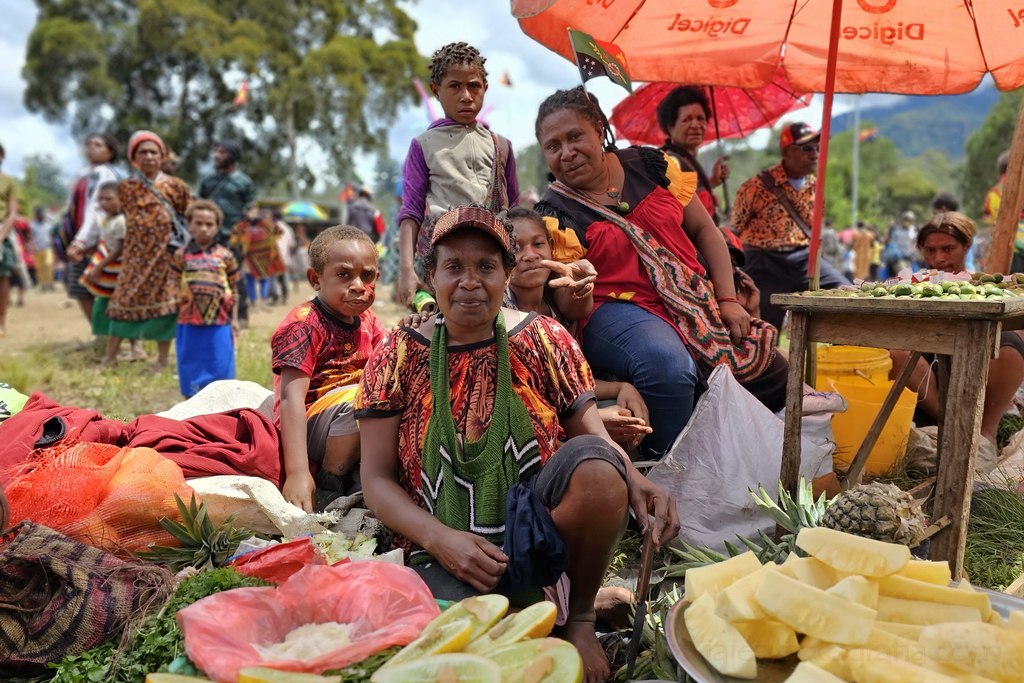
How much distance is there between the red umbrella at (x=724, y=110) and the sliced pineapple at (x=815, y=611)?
4.19m

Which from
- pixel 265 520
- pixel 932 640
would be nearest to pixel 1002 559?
pixel 932 640

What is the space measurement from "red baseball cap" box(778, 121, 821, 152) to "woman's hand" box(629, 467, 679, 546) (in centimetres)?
370

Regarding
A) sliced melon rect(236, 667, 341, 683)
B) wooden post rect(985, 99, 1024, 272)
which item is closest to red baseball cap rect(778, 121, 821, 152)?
wooden post rect(985, 99, 1024, 272)

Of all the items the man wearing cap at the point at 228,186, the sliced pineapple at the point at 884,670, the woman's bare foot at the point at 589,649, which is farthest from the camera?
the man wearing cap at the point at 228,186

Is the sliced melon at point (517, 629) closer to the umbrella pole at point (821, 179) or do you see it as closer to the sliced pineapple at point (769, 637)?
the sliced pineapple at point (769, 637)

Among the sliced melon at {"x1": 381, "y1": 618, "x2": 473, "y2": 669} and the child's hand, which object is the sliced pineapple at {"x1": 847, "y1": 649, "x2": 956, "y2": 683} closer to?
the sliced melon at {"x1": 381, "y1": 618, "x2": 473, "y2": 669}

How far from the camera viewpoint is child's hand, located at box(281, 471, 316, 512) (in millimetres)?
2969

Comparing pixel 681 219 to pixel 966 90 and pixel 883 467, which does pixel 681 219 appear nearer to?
pixel 883 467

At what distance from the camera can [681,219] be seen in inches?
141

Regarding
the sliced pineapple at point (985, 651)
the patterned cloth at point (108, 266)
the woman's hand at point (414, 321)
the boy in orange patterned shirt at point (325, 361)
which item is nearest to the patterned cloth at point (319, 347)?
the boy in orange patterned shirt at point (325, 361)

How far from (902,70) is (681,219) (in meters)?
2.06

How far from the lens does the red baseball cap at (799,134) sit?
5.17 meters

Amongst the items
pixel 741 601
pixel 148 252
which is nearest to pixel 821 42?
pixel 741 601

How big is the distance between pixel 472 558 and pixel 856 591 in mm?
991
